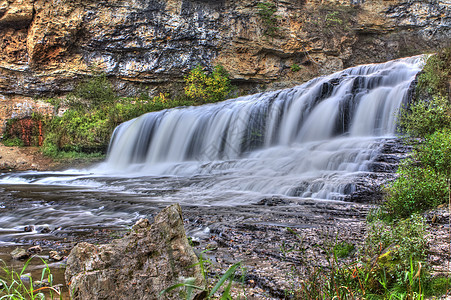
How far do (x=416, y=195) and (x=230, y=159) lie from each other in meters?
7.87

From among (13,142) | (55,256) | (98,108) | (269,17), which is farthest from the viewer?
(269,17)

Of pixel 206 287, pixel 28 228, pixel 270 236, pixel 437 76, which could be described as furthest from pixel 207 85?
pixel 206 287

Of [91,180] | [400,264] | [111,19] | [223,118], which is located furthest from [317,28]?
[400,264]

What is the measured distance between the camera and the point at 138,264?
5.21ft

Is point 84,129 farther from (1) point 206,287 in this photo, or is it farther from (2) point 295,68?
(1) point 206,287

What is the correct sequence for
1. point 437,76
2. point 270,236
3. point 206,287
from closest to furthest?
point 206,287 → point 270,236 → point 437,76

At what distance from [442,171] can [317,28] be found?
17.5m

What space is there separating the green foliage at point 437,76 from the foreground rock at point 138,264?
767 cm

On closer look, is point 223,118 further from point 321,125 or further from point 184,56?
point 184,56

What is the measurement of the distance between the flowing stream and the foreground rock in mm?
2274

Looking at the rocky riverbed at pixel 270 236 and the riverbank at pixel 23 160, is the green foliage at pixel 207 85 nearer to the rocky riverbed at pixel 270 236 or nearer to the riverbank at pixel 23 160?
the riverbank at pixel 23 160

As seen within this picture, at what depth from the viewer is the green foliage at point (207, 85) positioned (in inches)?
716

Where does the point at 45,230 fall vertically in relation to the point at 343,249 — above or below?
below

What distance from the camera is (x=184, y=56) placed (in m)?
19.3
